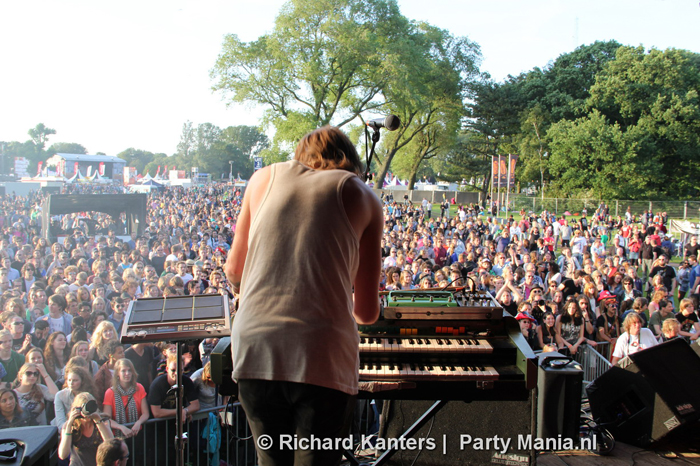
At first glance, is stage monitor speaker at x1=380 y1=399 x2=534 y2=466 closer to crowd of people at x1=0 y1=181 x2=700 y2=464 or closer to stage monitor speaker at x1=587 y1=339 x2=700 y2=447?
stage monitor speaker at x1=587 y1=339 x2=700 y2=447

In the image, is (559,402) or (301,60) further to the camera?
(301,60)

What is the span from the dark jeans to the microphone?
2.05m

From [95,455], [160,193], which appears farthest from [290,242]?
[160,193]

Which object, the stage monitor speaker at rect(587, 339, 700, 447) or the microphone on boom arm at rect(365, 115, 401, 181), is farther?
the stage monitor speaker at rect(587, 339, 700, 447)

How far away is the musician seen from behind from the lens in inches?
54.2

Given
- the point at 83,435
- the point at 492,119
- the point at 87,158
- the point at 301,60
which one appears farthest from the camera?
the point at 492,119

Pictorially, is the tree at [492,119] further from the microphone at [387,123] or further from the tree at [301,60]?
the microphone at [387,123]

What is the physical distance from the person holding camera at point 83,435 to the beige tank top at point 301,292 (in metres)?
2.81

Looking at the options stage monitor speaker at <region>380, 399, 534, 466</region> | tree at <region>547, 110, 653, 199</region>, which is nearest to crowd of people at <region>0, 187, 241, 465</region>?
stage monitor speaker at <region>380, 399, 534, 466</region>

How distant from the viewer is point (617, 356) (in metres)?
5.58

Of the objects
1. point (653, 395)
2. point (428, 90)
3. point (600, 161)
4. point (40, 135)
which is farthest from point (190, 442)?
point (600, 161)

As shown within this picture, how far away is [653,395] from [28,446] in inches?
144

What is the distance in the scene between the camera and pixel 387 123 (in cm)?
322

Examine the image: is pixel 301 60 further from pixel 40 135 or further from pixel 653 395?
pixel 653 395
